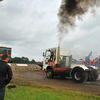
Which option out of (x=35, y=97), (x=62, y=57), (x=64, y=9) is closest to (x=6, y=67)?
(x=35, y=97)

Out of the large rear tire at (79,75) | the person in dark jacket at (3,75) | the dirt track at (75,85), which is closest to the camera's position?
the person in dark jacket at (3,75)

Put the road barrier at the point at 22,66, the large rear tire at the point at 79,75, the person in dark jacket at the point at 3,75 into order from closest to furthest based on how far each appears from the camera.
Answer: the person in dark jacket at the point at 3,75 < the large rear tire at the point at 79,75 < the road barrier at the point at 22,66

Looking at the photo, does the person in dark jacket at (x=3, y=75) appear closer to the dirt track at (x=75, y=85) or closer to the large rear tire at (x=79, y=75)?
the dirt track at (x=75, y=85)

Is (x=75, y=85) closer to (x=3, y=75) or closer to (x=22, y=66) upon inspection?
(x=3, y=75)

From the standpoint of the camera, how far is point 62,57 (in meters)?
11.3

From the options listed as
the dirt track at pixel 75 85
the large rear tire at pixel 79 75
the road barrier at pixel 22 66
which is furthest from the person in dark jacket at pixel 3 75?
the road barrier at pixel 22 66

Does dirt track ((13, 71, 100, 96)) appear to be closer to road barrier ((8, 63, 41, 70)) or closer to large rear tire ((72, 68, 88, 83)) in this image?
large rear tire ((72, 68, 88, 83))

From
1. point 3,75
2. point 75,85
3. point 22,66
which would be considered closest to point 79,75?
point 75,85

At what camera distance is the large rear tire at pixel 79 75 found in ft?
28.9

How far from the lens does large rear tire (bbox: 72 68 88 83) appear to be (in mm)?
8805

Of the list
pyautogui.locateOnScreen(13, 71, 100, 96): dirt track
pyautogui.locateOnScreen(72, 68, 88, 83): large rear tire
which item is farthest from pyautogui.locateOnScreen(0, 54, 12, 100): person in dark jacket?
pyautogui.locateOnScreen(72, 68, 88, 83): large rear tire

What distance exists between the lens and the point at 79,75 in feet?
30.0

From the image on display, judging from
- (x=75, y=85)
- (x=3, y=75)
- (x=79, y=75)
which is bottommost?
(x=75, y=85)

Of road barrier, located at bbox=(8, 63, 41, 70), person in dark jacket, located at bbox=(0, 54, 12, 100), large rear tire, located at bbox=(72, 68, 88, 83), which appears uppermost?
person in dark jacket, located at bbox=(0, 54, 12, 100)
